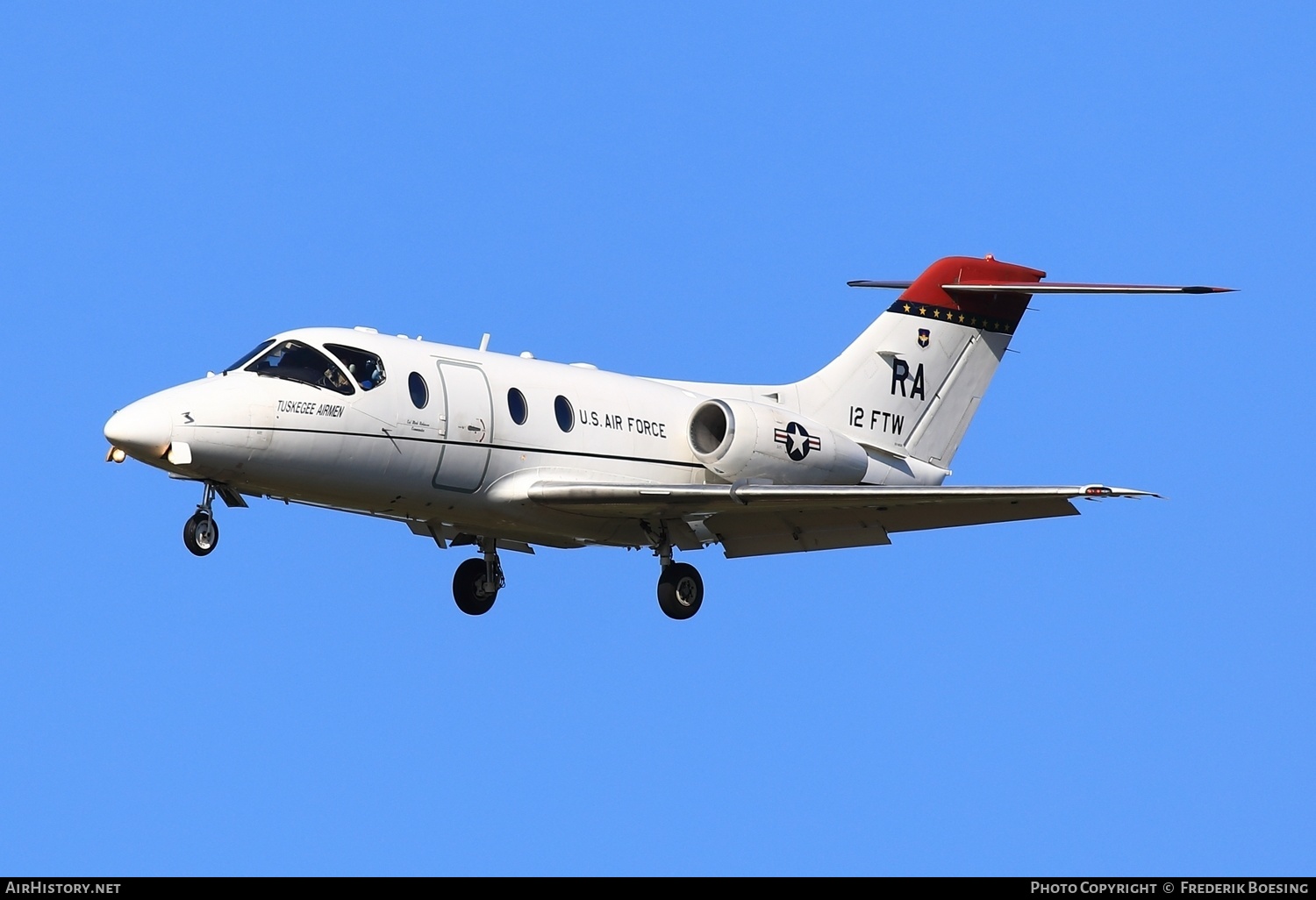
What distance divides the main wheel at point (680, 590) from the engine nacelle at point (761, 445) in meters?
1.30

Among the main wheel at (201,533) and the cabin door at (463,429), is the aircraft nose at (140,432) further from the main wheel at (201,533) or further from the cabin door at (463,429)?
the cabin door at (463,429)

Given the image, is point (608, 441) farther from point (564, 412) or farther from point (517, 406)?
point (517, 406)

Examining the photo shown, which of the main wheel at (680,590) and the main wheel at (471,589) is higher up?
the main wheel at (471,589)

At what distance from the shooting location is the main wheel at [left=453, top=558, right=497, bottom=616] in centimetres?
2475

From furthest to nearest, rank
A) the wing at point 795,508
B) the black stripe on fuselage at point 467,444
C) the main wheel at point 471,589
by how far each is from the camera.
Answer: the main wheel at point 471,589
the wing at point 795,508
the black stripe on fuselage at point 467,444

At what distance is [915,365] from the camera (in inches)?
1056

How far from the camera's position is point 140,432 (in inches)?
770

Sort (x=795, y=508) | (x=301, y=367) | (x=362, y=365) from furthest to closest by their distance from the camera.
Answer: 1. (x=795, y=508)
2. (x=362, y=365)
3. (x=301, y=367)

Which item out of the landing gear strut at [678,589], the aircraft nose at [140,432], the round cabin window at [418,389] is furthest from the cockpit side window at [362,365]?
the landing gear strut at [678,589]

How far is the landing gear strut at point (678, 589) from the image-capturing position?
926 inches

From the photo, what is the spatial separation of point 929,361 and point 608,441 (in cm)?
566

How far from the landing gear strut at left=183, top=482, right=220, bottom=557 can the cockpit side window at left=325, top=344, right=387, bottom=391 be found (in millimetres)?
2239

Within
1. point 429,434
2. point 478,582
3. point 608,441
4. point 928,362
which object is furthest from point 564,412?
point 928,362
